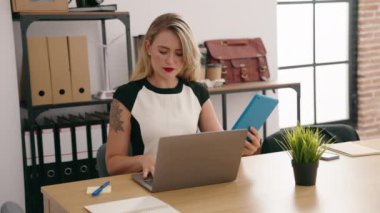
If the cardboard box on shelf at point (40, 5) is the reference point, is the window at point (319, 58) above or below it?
below

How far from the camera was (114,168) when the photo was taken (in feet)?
6.90

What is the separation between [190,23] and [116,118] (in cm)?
185

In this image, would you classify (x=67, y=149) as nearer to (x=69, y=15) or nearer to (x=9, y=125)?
(x=9, y=125)

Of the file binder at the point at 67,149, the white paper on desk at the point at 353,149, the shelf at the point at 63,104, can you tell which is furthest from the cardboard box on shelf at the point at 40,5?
the white paper on desk at the point at 353,149

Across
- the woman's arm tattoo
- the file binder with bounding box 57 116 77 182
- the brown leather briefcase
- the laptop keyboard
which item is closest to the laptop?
the laptop keyboard

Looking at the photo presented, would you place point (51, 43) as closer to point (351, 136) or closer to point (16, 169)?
point (16, 169)

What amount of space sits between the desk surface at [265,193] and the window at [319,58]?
2.56 meters

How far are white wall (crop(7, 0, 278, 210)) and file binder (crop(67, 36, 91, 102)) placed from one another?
0.31 metres

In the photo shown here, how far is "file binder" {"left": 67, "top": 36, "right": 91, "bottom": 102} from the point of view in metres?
3.24

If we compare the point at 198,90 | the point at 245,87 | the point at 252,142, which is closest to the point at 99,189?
the point at 252,142

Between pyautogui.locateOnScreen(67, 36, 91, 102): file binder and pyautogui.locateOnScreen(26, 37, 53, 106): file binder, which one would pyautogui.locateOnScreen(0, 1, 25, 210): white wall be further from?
pyautogui.locateOnScreen(67, 36, 91, 102): file binder

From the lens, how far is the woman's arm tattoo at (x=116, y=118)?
2.18 metres

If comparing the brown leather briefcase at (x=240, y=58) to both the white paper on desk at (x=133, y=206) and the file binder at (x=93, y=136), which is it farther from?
the white paper on desk at (x=133, y=206)

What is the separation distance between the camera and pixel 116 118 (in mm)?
2189
